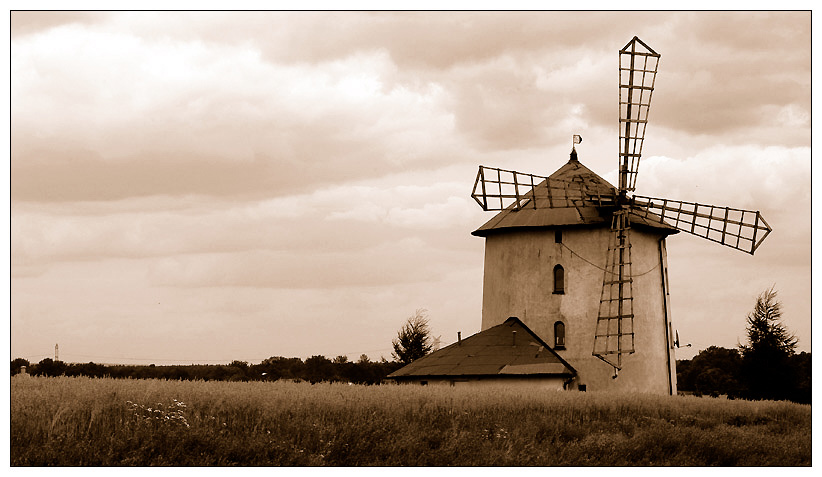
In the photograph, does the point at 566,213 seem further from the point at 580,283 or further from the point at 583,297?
the point at 583,297

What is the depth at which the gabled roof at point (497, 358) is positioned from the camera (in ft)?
115

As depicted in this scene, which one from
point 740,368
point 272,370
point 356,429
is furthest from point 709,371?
point 356,429

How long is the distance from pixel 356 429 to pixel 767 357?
32.7m

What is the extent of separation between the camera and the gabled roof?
35000 millimetres

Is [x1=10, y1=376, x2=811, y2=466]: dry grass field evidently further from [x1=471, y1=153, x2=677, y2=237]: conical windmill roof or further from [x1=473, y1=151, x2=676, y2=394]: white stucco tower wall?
[x1=471, y1=153, x2=677, y2=237]: conical windmill roof

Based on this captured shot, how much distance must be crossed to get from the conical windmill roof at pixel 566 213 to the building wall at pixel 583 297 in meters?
0.35

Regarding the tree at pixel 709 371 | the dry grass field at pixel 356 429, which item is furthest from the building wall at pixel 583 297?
the tree at pixel 709 371

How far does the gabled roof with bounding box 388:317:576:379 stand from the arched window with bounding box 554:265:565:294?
176cm

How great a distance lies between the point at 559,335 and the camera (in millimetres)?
37500

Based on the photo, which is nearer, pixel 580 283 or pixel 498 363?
pixel 498 363

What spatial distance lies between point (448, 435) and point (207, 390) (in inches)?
216

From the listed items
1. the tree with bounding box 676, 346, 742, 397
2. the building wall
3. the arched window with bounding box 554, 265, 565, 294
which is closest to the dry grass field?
the building wall

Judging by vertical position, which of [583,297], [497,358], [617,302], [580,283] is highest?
[580,283]

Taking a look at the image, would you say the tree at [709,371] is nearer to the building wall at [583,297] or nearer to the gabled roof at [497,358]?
the building wall at [583,297]
